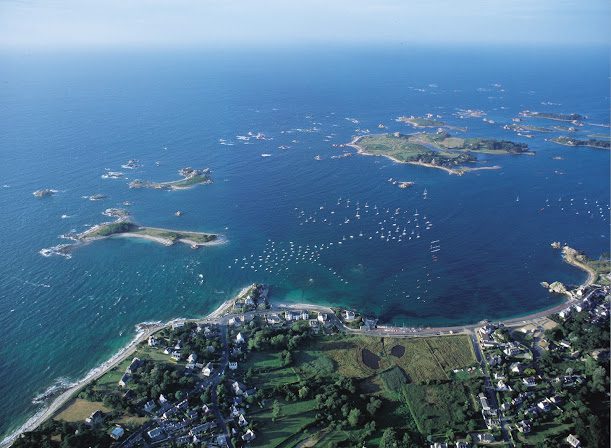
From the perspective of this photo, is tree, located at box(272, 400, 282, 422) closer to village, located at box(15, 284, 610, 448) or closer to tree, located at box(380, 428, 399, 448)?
village, located at box(15, 284, 610, 448)

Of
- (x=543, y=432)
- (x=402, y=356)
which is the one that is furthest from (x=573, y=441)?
(x=402, y=356)

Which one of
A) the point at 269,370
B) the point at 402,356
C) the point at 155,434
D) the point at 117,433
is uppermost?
the point at 402,356

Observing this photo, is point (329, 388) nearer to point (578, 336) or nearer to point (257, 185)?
point (578, 336)

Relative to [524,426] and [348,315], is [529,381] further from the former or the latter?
[348,315]

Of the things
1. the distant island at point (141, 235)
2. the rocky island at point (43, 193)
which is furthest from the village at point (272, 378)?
the rocky island at point (43, 193)

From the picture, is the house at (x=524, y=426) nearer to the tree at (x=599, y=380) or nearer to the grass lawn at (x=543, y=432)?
the grass lawn at (x=543, y=432)

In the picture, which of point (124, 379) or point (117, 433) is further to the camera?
point (124, 379)
